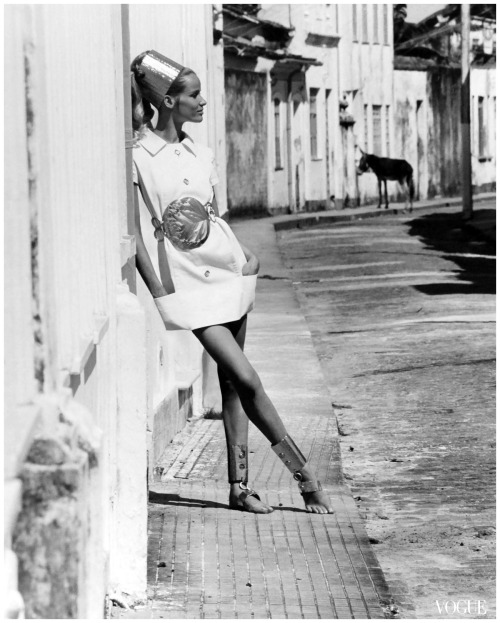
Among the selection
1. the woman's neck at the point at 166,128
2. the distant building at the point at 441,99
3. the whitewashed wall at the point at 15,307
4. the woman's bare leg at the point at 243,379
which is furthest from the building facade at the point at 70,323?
the distant building at the point at 441,99

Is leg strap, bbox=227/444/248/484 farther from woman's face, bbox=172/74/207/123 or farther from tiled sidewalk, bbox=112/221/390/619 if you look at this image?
woman's face, bbox=172/74/207/123

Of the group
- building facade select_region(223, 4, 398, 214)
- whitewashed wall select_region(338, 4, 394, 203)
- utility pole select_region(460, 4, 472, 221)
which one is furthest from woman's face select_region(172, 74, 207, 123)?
whitewashed wall select_region(338, 4, 394, 203)

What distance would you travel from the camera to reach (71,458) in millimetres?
2639

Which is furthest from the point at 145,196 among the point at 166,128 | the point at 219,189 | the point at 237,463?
the point at 219,189

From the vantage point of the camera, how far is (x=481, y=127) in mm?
57500

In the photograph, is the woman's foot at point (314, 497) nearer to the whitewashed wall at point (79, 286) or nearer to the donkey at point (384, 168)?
the whitewashed wall at point (79, 286)

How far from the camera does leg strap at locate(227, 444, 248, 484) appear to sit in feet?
19.4

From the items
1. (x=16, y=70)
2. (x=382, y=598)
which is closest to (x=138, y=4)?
(x=382, y=598)

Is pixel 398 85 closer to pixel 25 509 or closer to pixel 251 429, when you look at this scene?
pixel 251 429

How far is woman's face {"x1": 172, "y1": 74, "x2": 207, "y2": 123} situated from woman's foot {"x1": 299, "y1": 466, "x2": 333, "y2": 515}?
56.5 inches

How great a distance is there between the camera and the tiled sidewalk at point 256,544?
15.4 feet

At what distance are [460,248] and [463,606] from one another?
19970 mm

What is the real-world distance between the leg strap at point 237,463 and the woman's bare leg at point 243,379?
14 cm

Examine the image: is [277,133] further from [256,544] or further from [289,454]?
[256,544]
